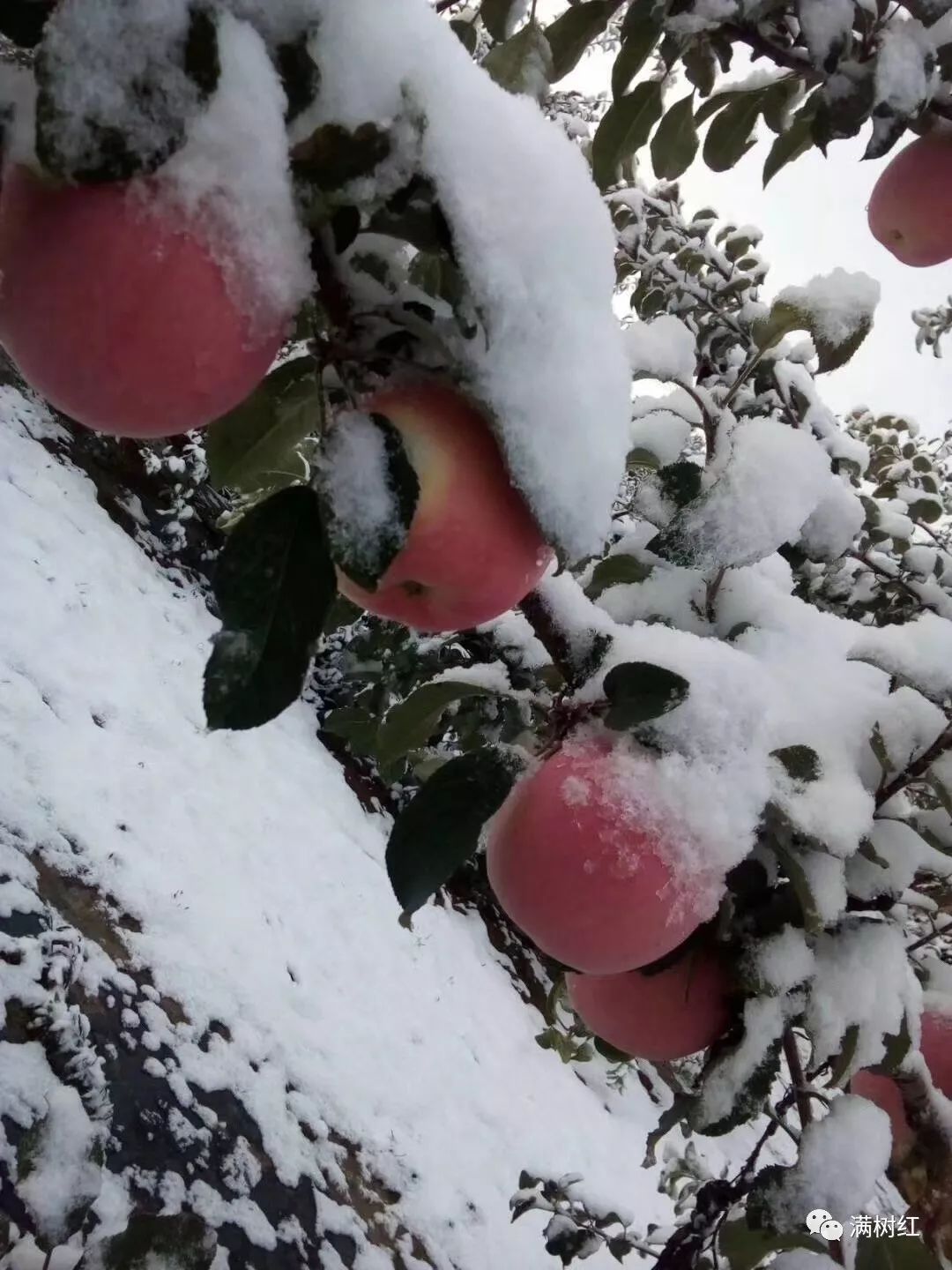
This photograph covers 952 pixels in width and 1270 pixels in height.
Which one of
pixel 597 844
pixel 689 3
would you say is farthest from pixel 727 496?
pixel 689 3

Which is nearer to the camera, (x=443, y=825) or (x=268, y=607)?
(x=268, y=607)

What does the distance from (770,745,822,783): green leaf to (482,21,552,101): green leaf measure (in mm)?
454

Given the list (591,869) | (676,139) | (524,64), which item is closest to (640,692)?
(591,869)

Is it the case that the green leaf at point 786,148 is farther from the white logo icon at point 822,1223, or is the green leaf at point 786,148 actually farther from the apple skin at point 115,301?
the white logo icon at point 822,1223

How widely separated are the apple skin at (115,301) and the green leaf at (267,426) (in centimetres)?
11

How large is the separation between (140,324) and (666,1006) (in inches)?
21.8

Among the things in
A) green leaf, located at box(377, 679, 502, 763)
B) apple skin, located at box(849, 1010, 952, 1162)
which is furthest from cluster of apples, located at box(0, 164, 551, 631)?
apple skin, located at box(849, 1010, 952, 1162)

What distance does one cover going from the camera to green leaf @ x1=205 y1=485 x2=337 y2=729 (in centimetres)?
37

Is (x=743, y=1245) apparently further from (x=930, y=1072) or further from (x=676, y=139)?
(x=676, y=139)

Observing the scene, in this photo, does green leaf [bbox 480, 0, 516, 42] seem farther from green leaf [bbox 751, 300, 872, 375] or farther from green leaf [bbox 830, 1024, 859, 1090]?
green leaf [bbox 830, 1024, 859, 1090]

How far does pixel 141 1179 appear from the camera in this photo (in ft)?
4.06

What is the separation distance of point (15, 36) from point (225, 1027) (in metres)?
1.62

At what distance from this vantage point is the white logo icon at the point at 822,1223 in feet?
2.00

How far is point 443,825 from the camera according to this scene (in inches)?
21.0
